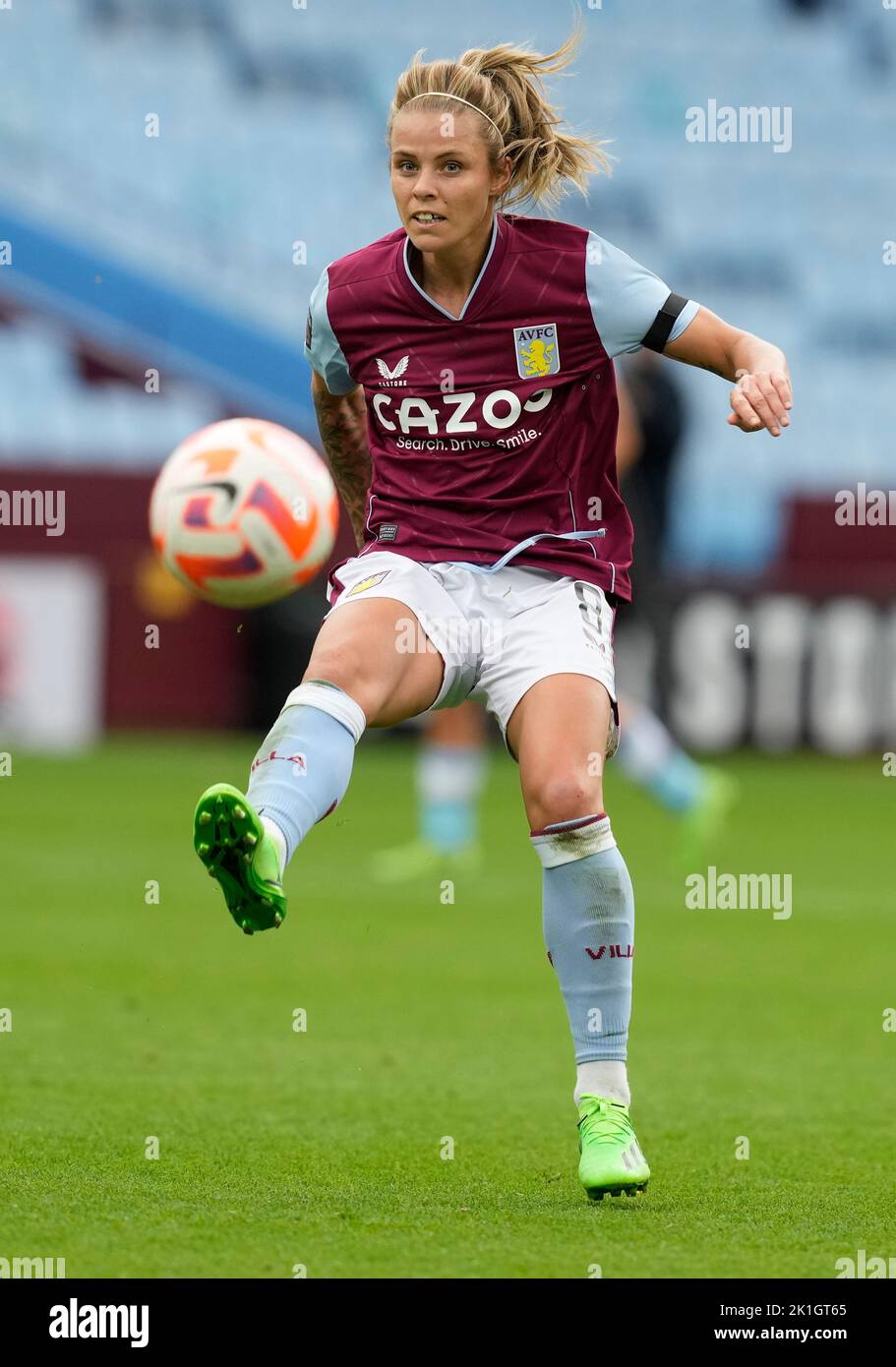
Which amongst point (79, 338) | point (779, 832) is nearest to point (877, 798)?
point (779, 832)

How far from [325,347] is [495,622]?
0.70 metres

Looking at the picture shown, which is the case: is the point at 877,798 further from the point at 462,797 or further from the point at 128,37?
the point at 128,37

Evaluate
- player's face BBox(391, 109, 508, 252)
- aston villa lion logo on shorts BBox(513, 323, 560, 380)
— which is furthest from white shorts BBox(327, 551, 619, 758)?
player's face BBox(391, 109, 508, 252)

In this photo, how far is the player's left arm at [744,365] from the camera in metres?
3.71

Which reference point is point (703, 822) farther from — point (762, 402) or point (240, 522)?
point (762, 402)

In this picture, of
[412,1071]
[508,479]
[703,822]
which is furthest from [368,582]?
[703,822]

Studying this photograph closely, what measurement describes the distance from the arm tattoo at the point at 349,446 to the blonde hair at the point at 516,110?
22.2 inches

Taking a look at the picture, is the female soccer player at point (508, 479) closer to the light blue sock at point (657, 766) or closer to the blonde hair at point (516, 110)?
the blonde hair at point (516, 110)

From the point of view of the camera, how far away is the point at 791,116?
66.7ft

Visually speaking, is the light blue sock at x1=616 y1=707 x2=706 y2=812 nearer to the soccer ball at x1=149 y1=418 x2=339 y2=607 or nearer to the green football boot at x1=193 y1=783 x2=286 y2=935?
Result: the soccer ball at x1=149 y1=418 x2=339 y2=607

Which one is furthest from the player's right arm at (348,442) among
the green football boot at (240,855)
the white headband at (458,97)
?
the green football boot at (240,855)

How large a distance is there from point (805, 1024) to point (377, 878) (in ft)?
10.4

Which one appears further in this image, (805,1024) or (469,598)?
(805,1024)

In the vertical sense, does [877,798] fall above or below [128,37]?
below
